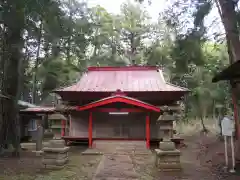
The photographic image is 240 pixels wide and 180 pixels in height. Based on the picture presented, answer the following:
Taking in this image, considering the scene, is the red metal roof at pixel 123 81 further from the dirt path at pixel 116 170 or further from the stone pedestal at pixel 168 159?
the stone pedestal at pixel 168 159

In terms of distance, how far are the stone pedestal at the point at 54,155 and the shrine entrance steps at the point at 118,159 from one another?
1310 mm

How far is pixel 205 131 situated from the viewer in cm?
1930

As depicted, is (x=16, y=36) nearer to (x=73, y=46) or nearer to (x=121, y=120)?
(x=121, y=120)

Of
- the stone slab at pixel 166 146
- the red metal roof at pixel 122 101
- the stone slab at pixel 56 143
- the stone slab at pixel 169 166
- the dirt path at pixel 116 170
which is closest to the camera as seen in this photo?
the dirt path at pixel 116 170

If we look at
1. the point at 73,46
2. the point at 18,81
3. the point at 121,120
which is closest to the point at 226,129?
the point at 121,120

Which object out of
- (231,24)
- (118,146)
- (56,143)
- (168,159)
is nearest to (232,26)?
(231,24)

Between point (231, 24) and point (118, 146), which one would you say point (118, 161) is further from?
point (231, 24)

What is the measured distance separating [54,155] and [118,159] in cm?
261

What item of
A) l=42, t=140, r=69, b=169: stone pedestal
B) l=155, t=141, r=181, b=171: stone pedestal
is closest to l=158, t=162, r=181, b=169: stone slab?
l=155, t=141, r=181, b=171: stone pedestal

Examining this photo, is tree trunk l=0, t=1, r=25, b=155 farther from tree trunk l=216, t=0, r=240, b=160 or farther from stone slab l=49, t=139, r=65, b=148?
tree trunk l=216, t=0, r=240, b=160

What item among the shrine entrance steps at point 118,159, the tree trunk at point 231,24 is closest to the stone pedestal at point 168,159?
the shrine entrance steps at point 118,159

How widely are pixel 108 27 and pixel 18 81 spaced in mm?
18412

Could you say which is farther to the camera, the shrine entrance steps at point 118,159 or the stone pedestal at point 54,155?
the stone pedestal at point 54,155

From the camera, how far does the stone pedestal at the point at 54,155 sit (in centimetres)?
795
